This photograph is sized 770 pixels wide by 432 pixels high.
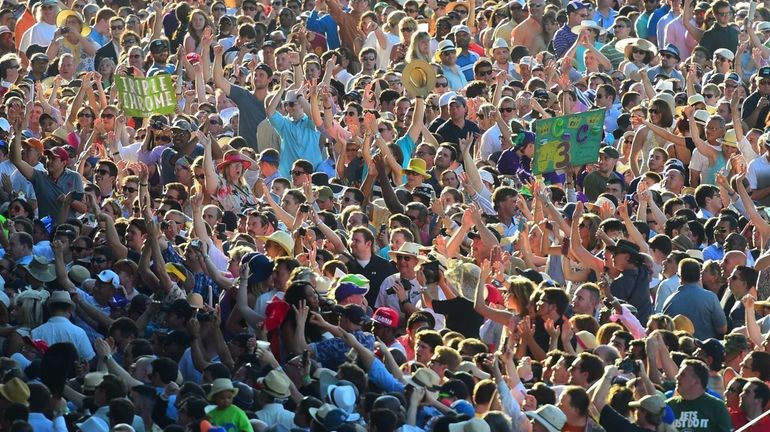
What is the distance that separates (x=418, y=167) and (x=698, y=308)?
379 centimetres

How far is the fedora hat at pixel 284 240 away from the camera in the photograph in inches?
628

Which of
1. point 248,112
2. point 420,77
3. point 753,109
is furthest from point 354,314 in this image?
point 753,109

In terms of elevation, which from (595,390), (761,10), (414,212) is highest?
(595,390)

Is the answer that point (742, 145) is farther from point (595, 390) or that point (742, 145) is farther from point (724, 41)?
point (595, 390)

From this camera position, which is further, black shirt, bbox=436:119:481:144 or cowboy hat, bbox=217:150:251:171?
black shirt, bbox=436:119:481:144

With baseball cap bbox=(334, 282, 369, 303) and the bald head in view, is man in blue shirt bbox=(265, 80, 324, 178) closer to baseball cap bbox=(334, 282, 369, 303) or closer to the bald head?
the bald head

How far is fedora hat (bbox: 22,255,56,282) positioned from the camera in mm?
15289

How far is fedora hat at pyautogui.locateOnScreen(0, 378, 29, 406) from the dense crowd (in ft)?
0.06

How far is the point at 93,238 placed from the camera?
16.4m

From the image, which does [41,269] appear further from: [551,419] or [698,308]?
[551,419]

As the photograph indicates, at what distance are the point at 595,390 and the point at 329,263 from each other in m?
3.53

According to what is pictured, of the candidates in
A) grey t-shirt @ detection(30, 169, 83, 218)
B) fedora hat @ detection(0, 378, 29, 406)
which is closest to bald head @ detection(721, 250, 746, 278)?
grey t-shirt @ detection(30, 169, 83, 218)

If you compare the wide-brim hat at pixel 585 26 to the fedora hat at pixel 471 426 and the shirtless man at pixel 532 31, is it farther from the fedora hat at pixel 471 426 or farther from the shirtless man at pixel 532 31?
the fedora hat at pixel 471 426

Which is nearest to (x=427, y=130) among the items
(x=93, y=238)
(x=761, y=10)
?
(x=93, y=238)
